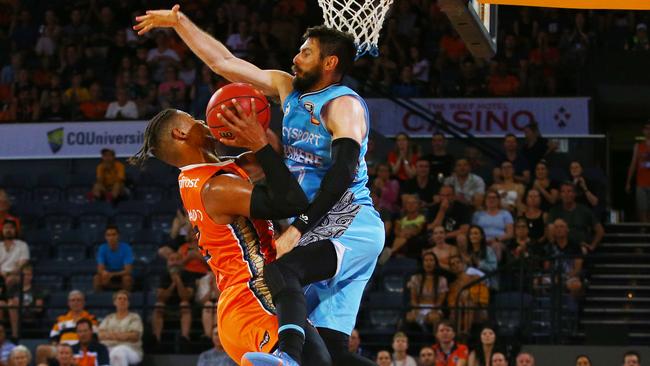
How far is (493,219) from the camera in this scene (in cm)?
1459

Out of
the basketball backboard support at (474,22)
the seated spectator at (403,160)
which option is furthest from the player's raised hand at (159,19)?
the seated spectator at (403,160)

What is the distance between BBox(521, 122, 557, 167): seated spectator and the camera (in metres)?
16.4

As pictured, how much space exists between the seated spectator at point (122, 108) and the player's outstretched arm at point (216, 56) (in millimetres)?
12083

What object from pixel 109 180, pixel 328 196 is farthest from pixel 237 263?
pixel 109 180

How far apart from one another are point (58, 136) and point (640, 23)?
382 inches

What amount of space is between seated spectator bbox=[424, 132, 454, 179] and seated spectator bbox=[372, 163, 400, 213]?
70cm

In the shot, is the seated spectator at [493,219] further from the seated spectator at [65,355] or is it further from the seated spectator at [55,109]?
the seated spectator at [55,109]

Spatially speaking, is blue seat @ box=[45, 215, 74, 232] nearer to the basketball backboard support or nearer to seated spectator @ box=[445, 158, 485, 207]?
seated spectator @ box=[445, 158, 485, 207]

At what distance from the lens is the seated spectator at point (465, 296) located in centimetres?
1348

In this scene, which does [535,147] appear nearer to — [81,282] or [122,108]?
[81,282]

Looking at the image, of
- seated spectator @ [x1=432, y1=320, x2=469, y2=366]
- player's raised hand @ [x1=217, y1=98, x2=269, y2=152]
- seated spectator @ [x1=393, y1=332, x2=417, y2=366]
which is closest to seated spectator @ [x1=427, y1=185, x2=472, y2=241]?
seated spectator @ [x1=432, y1=320, x2=469, y2=366]

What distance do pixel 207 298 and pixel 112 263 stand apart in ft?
5.54

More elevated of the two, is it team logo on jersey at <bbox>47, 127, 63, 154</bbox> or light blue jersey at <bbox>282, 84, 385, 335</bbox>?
team logo on jersey at <bbox>47, 127, 63, 154</bbox>

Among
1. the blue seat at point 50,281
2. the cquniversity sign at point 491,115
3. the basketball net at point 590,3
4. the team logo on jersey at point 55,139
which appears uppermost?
the cquniversity sign at point 491,115
